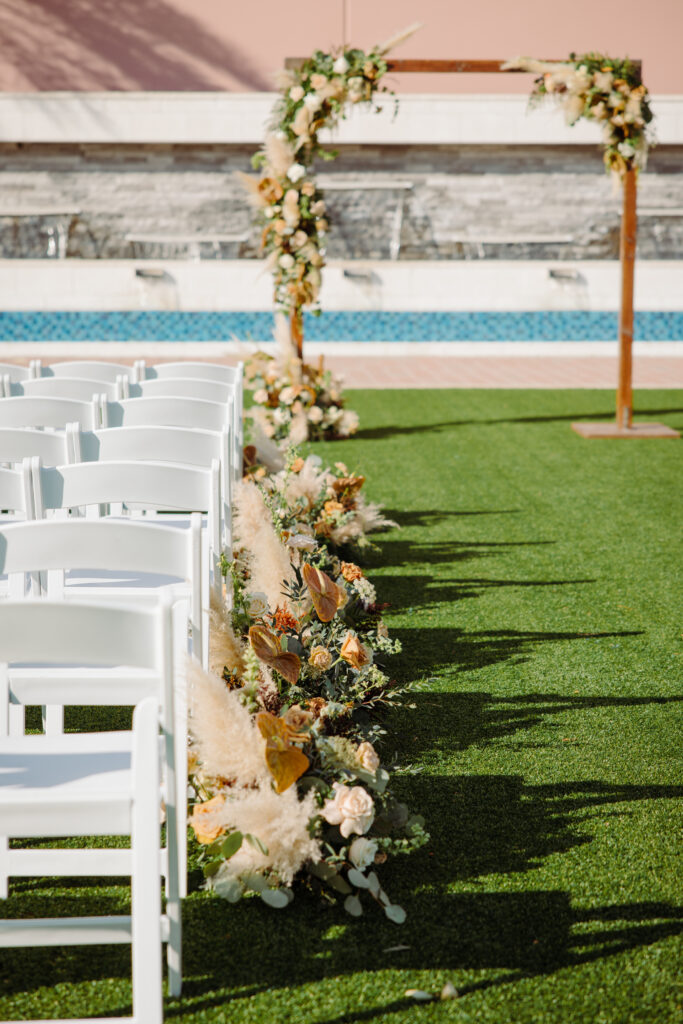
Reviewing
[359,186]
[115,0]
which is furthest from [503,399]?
[115,0]

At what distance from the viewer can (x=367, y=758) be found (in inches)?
88.9

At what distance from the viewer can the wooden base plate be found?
7734 millimetres

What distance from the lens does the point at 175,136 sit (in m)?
15.1

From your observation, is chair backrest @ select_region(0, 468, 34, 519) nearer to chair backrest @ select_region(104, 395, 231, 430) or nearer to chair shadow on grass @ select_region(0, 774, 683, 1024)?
chair shadow on grass @ select_region(0, 774, 683, 1024)

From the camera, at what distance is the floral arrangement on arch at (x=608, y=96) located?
6.89 m

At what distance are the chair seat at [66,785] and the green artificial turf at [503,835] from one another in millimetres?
416

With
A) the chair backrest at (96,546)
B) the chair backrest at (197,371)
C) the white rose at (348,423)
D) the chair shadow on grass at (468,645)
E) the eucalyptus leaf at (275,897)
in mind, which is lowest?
the eucalyptus leaf at (275,897)

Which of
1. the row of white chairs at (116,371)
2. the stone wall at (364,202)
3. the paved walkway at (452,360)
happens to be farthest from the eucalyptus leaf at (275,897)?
the stone wall at (364,202)

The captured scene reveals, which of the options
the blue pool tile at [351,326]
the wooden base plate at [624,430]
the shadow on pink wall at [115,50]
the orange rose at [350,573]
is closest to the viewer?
the orange rose at [350,573]

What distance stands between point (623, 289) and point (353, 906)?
Answer: 6280mm

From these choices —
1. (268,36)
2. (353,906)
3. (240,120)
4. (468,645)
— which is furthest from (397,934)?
(268,36)

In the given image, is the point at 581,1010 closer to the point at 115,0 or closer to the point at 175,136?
the point at 175,136

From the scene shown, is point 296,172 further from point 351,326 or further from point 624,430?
point 351,326

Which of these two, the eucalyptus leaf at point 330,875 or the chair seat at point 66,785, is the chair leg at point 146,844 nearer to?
the chair seat at point 66,785
